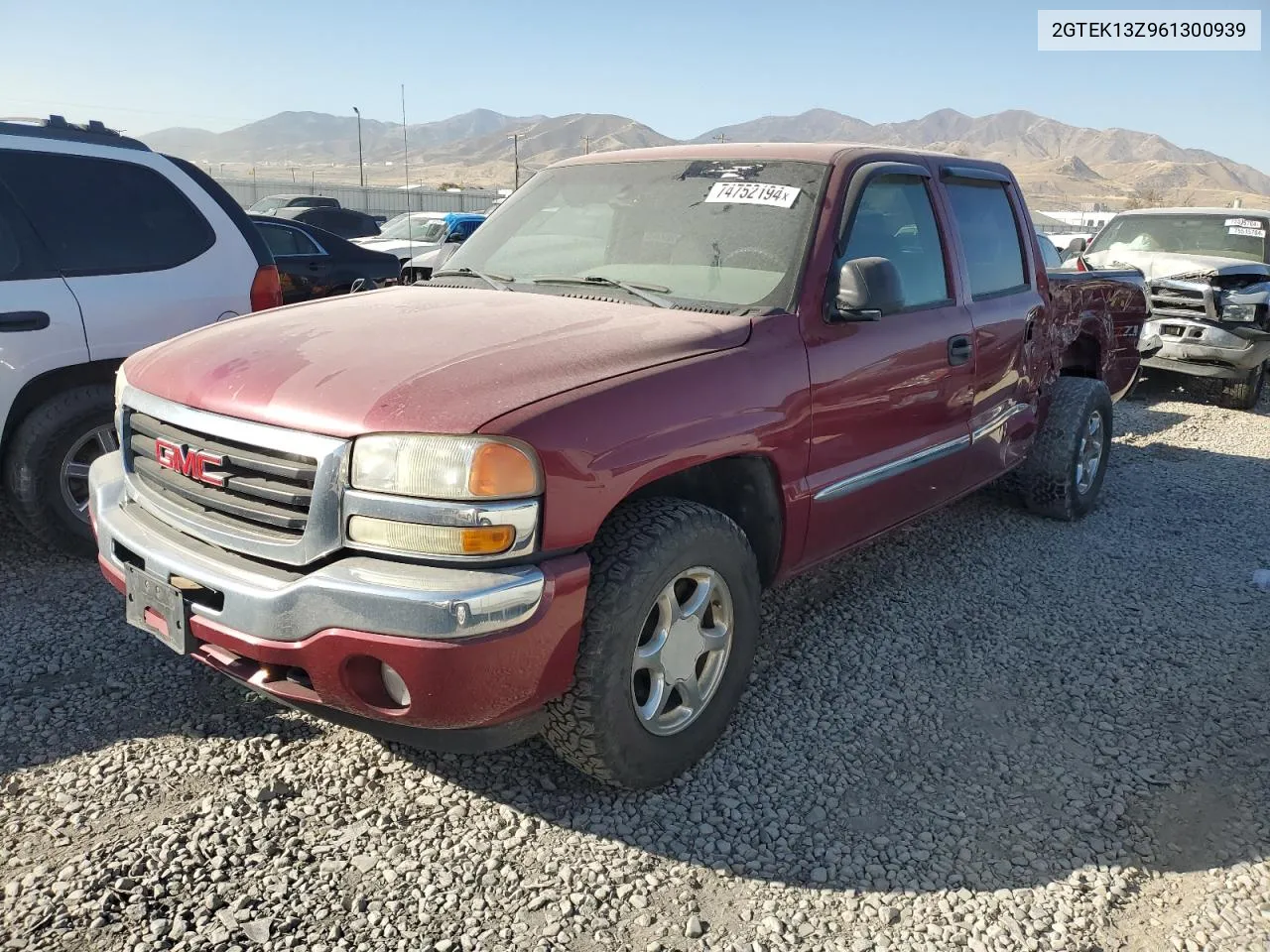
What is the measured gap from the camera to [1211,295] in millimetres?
9219

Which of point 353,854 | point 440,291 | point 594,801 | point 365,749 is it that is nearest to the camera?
point 353,854

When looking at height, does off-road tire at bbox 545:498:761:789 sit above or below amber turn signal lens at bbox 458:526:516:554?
below

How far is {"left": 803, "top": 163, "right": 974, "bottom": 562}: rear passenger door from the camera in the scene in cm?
324

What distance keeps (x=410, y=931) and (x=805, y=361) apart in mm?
1947

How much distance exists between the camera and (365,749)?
2982mm

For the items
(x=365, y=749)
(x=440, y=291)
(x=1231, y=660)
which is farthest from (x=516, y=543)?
(x=1231, y=660)

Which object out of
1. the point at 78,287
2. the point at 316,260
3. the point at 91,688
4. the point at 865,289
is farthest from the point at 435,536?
the point at 316,260

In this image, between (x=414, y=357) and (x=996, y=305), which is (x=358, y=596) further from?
(x=996, y=305)

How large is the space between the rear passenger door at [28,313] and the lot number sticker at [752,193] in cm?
274

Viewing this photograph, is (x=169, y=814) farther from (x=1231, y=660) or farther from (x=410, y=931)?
(x=1231, y=660)

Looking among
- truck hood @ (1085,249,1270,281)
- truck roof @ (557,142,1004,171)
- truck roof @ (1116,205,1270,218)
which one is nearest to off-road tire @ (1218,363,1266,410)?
truck hood @ (1085,249,1270,281)

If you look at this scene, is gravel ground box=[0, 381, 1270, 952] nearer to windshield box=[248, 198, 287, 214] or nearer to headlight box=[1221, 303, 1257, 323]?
headlight box=[1221, 303, 1257, 323]

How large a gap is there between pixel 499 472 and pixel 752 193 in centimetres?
171

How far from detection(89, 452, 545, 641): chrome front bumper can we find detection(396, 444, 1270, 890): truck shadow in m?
0.81
